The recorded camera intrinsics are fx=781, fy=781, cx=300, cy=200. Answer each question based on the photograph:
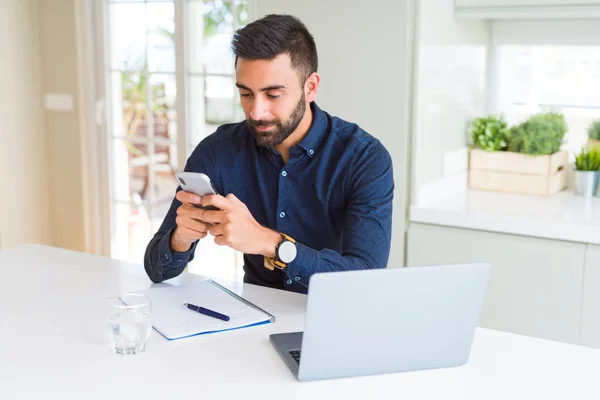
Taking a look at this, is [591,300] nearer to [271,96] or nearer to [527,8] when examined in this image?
[527,8]

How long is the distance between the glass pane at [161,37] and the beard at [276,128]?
6.30 feet

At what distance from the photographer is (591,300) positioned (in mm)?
2674

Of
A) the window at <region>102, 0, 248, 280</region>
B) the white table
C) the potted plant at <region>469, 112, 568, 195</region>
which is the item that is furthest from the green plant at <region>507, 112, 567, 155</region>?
the white table

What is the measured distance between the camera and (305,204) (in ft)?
7.23

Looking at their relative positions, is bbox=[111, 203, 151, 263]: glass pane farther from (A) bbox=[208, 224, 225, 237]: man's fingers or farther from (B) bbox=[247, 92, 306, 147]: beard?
(A) bbox=[208, 224, 225, 237]: man's fingers

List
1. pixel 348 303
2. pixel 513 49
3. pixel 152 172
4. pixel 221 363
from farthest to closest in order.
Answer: pixel 152 172, pixel 513 49, pixel 221 363, pixel 348 303

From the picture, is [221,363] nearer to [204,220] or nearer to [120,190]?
[204,220]

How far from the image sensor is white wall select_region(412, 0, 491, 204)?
9.75 feet

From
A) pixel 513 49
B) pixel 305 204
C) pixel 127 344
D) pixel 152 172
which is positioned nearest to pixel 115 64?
pixel 152 172

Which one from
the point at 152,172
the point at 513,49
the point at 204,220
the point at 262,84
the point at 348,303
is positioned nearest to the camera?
the point at 348,303

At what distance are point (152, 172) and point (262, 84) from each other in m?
2.21

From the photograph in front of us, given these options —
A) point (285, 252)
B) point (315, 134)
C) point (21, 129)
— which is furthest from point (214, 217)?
point (21, 129)

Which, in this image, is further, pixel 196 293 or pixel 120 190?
pixel 120 190

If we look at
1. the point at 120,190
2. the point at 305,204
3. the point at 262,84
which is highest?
the point at 262,84
